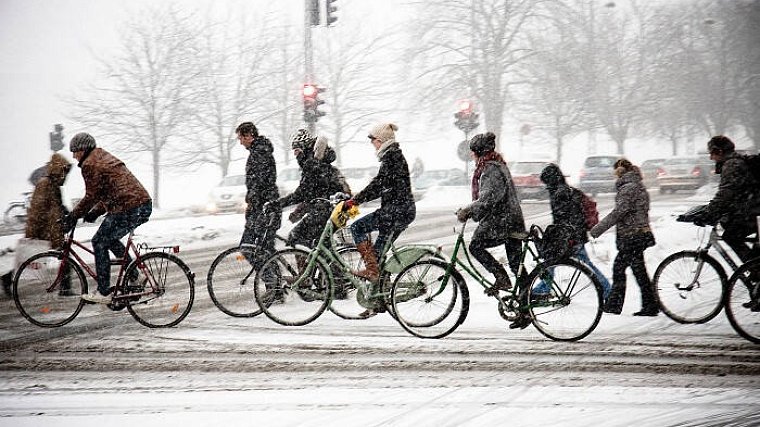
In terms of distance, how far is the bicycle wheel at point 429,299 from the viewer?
609 centimetres

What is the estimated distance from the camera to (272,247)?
Answer: 23.6ft

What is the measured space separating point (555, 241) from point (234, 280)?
10.6 feet

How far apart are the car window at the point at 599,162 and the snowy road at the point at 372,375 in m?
19.8

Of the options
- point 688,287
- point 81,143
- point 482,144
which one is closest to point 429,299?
point 482,144

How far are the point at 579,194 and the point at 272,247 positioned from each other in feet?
10.7

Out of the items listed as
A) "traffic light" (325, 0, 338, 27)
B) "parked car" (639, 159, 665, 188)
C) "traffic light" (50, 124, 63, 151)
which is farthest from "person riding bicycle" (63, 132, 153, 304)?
"parked car" (639, 159, 665, 188)

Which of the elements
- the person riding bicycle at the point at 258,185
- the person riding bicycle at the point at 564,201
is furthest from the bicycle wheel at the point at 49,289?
the person riding bicycle at the point at 564,201

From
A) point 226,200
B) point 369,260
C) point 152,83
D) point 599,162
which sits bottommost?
Answer: point 369,260

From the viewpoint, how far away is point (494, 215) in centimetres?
628

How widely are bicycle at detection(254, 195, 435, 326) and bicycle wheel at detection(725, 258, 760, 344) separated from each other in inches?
118

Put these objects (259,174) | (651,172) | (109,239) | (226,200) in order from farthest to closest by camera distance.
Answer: (651,172) → (226,200) → (259,174) → (109,239)

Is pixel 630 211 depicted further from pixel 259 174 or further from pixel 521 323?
pixel 259 174

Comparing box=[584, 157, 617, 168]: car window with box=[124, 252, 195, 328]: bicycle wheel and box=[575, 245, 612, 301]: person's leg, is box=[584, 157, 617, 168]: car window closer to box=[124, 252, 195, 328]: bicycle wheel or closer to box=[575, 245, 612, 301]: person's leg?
box=[575, 245, 612, 301]: person's leg

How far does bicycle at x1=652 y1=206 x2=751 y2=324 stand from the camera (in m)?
6.28
